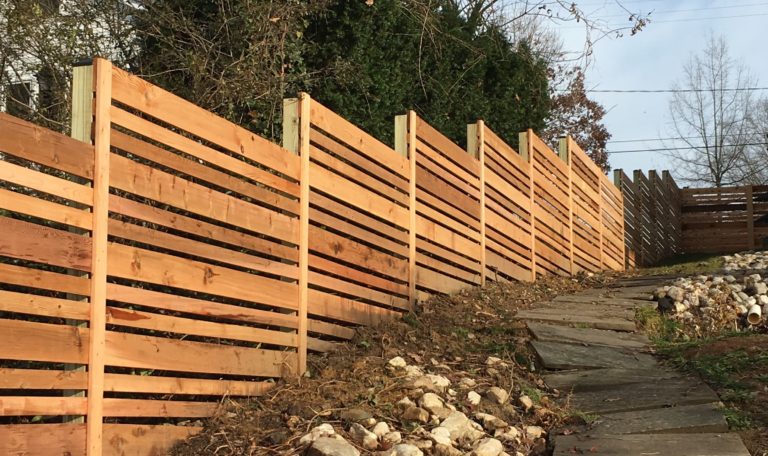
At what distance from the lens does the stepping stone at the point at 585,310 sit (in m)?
7.78

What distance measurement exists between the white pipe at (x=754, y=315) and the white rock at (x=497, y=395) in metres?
3.95

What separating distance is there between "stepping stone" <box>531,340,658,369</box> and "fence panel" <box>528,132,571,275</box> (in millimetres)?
3781

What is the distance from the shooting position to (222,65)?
303 inches

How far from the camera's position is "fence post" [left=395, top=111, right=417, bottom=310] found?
6.97 m

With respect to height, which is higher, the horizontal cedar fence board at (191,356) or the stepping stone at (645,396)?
the horizontal cedar fence board at (191,356)

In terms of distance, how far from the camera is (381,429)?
4453mm

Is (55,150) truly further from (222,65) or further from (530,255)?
(530,255)

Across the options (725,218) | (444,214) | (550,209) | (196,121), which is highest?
(725,218)

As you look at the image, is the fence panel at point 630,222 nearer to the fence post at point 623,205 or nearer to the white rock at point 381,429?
the fence post at point 623,205

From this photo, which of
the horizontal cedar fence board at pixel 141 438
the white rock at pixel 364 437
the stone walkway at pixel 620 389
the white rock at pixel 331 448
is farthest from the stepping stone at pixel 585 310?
the horizontal cedar fence board at pixel 141 438

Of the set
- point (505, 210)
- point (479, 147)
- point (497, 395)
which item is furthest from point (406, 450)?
point (505, 210)

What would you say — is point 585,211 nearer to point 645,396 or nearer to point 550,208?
point 550,208

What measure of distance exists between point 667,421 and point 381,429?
5.39ft

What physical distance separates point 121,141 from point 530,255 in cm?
662
